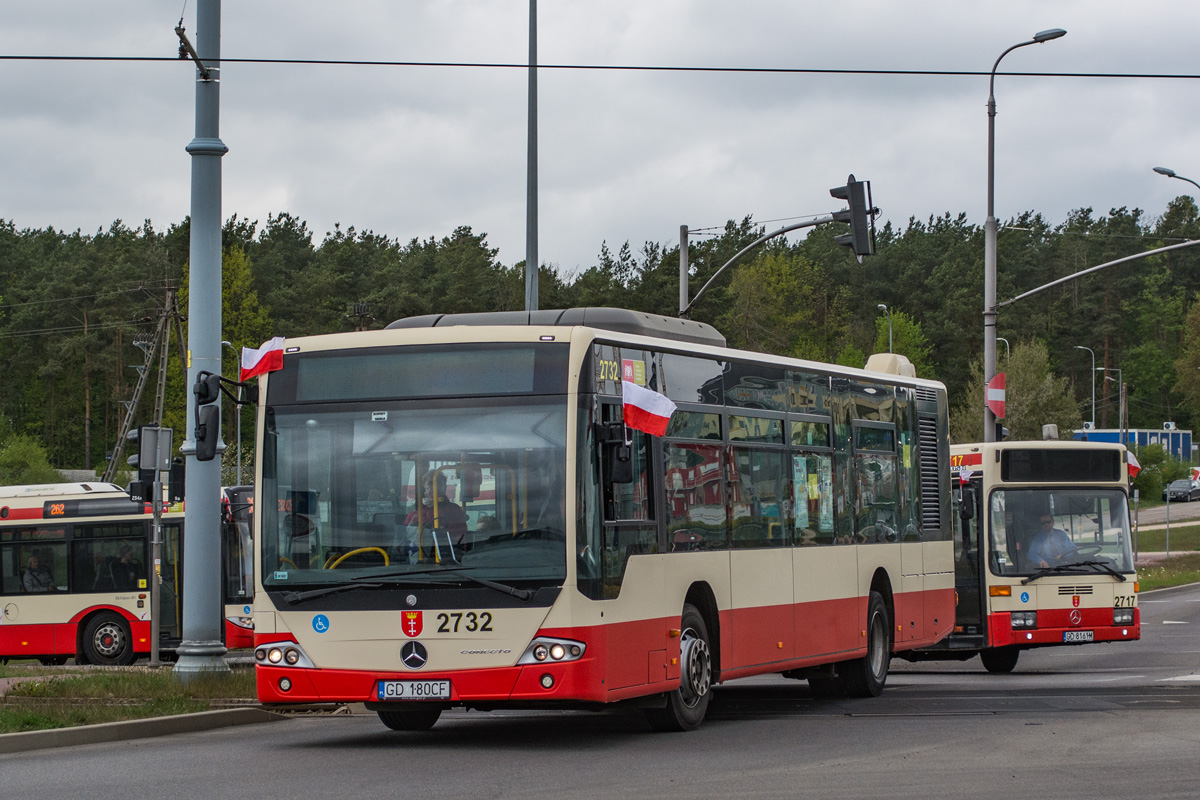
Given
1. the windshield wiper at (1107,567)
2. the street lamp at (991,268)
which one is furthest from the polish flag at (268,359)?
the street lamp at (991,268)

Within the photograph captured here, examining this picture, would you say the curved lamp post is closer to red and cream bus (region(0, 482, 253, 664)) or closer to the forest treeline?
red and cream bus (region(0, 482, 253, 664))

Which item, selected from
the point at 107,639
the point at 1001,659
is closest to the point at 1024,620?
the point at 1001,659

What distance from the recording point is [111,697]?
1453cm

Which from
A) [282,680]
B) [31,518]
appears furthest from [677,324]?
[31,518]

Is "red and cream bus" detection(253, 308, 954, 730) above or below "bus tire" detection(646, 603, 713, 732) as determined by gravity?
above

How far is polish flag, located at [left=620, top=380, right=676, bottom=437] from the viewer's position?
11805 millimetres

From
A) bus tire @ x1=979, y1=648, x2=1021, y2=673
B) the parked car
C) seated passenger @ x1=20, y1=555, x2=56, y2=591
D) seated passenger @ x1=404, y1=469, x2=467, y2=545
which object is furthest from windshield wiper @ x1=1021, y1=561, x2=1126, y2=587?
the parked car

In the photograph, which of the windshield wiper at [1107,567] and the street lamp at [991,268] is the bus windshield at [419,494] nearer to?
the windshield wiper at [1107,567]

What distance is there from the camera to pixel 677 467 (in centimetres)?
1255

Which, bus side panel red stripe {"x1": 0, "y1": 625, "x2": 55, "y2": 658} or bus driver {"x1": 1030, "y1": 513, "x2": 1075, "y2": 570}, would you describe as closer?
bus driver {"x1": 1030, "y1": 513, "x2": 1075, "y2": 570}

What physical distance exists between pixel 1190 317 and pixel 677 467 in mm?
126253

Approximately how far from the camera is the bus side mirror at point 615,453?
11.2 metres

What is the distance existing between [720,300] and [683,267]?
49.2 meters

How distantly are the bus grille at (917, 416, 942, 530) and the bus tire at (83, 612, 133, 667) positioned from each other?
1449cm
